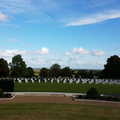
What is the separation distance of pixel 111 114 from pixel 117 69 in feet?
172

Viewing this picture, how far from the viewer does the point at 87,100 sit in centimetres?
1655

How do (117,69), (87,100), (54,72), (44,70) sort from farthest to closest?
(44,70) → (54,72) → (117,69) → (87,100)

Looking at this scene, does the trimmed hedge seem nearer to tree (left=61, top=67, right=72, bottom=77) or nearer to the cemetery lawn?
the cemetery lawn

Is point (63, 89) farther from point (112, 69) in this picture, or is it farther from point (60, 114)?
point (112, 69)

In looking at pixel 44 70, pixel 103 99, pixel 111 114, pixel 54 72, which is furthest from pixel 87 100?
pixel 44 70

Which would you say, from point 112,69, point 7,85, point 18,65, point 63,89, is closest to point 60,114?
point 7,85

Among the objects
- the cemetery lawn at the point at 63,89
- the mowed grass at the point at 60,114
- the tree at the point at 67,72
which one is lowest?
the mowed grass at the point at 60,114

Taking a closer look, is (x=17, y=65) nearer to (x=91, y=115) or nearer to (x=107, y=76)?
(x=107, y=76)

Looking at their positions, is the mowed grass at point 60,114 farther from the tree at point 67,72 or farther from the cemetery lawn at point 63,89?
the tree at point 67,72

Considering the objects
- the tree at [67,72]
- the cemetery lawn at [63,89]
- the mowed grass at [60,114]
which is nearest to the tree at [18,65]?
the tree at [67,72]

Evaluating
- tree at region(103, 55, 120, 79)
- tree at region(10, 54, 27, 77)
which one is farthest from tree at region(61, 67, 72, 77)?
tree at region(10, 54, 27, 77)

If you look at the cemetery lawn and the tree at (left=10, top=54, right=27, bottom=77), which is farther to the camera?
the tree at (left=10, top=54, right=27, bottom=77)

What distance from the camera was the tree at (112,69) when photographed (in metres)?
62.7

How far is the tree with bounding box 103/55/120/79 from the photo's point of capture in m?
62.7
